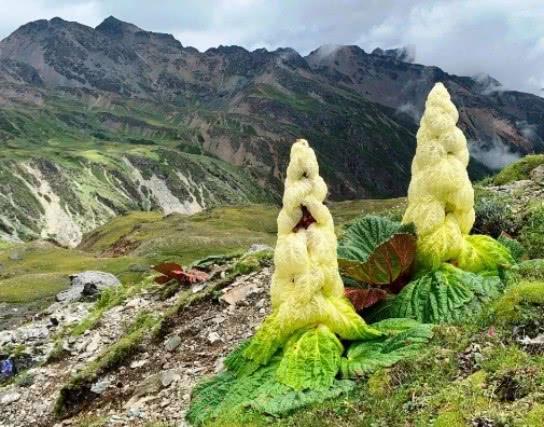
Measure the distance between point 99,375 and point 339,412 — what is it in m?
7.20

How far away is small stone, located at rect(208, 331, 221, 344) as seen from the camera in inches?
490

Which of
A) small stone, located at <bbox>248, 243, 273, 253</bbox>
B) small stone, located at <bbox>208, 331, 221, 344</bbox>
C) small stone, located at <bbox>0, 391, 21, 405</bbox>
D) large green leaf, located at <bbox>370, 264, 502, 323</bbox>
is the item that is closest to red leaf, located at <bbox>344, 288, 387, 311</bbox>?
large green leaf, located at <bbox>370, 264, 502, 323</bbox>

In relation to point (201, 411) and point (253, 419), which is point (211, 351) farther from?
point (253, 419)

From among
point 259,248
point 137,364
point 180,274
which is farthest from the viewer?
point 259,248

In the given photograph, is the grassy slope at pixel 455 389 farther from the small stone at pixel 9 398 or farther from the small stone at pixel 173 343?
the small stone at pixel 9 398

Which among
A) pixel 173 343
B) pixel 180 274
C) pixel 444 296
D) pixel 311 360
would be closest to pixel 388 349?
pixel 311 360

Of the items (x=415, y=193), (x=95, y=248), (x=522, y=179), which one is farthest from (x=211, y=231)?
(x=415, y=193)

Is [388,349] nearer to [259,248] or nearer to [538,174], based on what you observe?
[538,174]

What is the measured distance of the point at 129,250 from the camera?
107562 mm

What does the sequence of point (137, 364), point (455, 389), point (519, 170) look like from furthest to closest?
1. point (519, 170)
2. point (137, 364)
3. point (455, 389)

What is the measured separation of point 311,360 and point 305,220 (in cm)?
205

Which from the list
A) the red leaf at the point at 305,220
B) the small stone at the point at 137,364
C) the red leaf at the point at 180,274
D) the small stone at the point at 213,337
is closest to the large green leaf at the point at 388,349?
→ the red leaf at the point at 305,220

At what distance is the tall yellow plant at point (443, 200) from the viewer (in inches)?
377

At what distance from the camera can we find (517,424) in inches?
229
